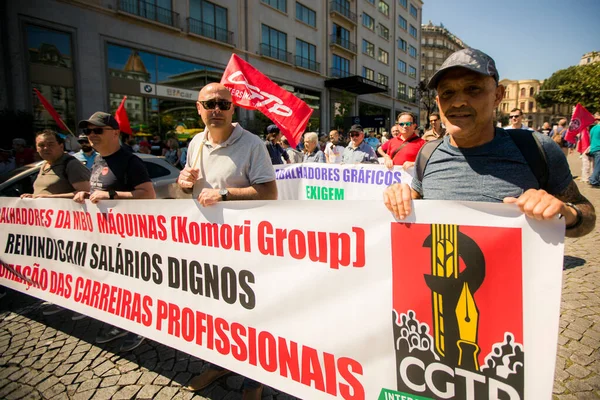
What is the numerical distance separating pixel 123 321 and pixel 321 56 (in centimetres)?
3236

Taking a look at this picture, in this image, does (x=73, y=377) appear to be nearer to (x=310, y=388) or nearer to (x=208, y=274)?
(x=208, y=274)

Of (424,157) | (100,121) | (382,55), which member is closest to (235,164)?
(424,157)

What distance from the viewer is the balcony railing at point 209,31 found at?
20.2m

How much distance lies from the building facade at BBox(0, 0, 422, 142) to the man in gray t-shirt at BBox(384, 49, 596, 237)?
1735cm

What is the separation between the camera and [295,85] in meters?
28.4

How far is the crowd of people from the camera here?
140cm

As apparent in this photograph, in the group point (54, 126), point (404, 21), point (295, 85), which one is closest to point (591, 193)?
point (54, 126)

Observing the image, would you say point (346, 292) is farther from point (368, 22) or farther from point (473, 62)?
point (368, 22)

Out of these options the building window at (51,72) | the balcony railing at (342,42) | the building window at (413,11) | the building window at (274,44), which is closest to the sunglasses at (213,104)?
the building window at (51,72)

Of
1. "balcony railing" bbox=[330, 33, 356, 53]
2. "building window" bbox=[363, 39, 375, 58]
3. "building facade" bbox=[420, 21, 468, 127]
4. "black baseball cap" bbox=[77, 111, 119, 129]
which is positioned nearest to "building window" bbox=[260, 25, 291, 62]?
"balcony railing" bbox=[330, 33, 356, 53]

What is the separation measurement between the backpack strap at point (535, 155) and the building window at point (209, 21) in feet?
73.5

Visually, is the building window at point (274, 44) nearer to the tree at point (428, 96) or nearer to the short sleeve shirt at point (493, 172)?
the tree at point (428, 96)

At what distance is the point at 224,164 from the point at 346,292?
1282mm

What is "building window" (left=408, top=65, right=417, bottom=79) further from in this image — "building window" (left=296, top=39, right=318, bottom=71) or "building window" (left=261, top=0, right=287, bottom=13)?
"building window" (left=261, top=0, right=287, bottom=13)
